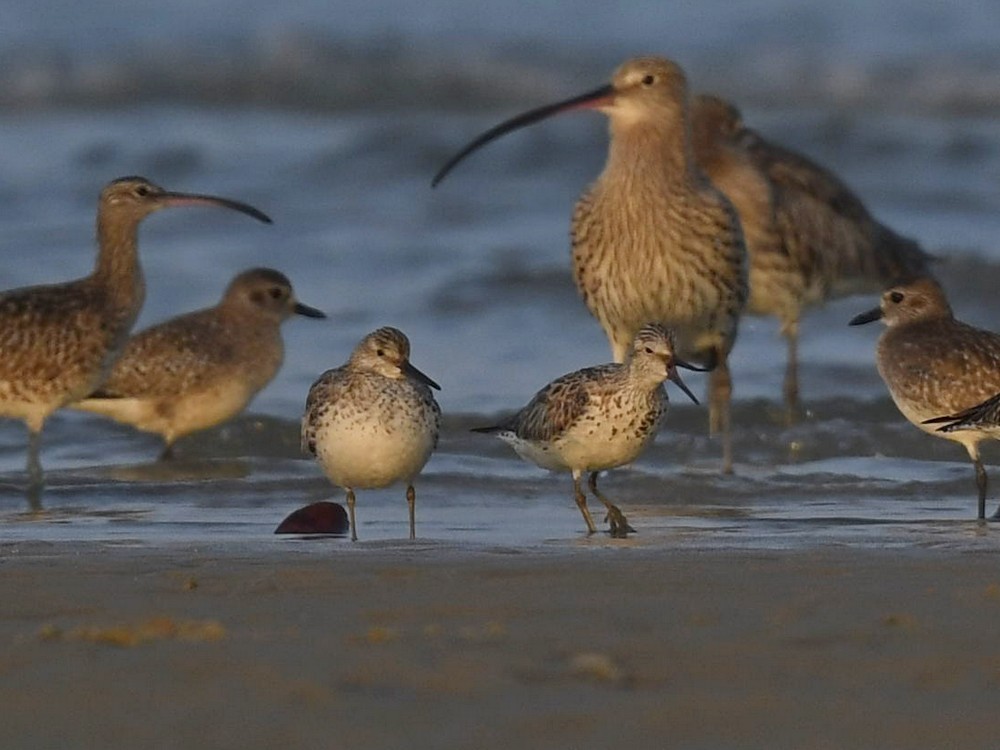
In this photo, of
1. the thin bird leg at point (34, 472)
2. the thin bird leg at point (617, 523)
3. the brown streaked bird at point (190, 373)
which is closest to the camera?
the thin bird leg at point (617, 523)

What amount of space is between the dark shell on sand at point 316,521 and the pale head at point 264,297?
142 inches

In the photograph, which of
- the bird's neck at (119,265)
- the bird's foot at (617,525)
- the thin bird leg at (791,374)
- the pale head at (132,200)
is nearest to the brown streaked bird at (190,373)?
the bird's neck at (119,265)

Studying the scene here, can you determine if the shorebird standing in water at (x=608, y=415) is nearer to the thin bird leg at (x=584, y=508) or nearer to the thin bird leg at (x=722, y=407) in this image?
the thin bird leg at (x=584, y=508)

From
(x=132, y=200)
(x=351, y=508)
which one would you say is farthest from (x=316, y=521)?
(x=132, y=200)

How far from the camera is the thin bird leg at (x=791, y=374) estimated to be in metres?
11.9

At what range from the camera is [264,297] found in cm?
1220

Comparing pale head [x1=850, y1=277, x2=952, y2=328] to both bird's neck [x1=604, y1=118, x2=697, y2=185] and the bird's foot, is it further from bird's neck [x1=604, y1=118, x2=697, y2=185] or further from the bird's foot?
the bird's foot

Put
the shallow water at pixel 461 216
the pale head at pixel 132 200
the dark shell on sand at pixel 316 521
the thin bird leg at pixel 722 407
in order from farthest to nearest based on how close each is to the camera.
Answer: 1. the pale head at pixel 132 200
2. the thin bird leg at pixel 722 407
3. the shallow water at pixel 461 216
4. the dark shell on sand at pixel 316 521

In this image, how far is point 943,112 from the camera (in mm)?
24953

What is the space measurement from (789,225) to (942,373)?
4382 mm

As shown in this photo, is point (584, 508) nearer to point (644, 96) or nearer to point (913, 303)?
point (913, 303)

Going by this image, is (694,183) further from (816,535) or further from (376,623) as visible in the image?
(376,623)

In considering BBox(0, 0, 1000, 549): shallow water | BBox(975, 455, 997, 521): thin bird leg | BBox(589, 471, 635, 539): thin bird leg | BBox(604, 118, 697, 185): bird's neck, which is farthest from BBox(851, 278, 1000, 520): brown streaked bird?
BBox(604, 118, 697, 185): bird's neck

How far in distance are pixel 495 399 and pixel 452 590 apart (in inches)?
226
